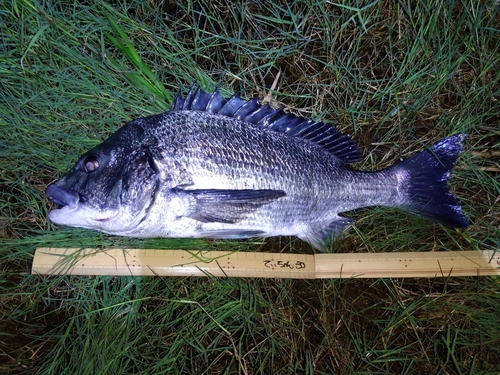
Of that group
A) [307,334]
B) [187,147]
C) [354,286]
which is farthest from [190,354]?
[187,147]

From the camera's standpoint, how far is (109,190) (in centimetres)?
207

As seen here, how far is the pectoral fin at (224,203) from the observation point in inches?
84.9

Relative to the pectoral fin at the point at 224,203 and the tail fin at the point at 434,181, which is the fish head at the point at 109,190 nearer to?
the pectoral fin at the point at 224,203

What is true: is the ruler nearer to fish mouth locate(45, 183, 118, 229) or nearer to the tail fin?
the tail fin

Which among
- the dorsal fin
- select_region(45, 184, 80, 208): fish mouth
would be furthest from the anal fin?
select_region(45, 184, 80, 208): fish mouth

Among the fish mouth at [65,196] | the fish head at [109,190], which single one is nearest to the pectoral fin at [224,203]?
the fish head at [109,190]

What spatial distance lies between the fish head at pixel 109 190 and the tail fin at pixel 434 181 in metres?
1.71

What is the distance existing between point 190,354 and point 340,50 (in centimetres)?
257

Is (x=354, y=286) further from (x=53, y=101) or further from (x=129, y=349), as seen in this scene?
(x=53, y=101)

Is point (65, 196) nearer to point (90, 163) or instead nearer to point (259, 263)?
point (90, 163)

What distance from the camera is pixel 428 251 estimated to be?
272 cm

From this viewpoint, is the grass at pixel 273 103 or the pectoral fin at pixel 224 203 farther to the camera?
the grass at pixel 273 103

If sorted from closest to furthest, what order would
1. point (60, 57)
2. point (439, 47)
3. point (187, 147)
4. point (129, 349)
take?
point (187, 147) → point (129, 349) → point (60, 57) → point (439, 47)

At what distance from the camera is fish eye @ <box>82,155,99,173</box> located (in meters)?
2.12
